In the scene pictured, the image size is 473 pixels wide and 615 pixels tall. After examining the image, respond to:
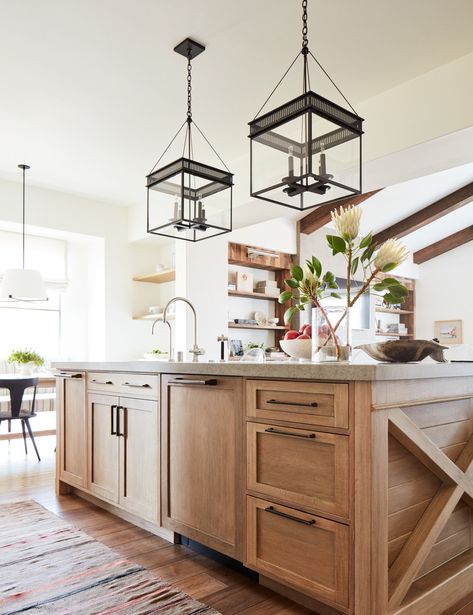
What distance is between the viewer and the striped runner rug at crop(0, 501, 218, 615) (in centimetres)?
193

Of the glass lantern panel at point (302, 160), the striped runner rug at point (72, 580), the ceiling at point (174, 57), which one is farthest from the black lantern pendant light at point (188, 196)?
the striped runner rug at point (72, 580)

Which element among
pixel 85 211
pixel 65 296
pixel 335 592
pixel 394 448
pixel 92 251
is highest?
pixel 85 211

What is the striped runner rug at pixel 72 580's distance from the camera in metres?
1.93

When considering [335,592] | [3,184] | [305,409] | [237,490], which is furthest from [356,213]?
[3,184]

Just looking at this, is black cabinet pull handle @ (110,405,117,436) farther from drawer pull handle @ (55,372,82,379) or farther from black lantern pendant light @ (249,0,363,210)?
black lantern pendant light @ (249,0,363,210)

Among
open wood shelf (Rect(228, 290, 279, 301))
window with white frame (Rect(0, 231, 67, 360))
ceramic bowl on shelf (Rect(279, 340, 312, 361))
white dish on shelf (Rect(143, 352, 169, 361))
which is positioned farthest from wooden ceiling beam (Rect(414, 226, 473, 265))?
ceramic bowl on shelf (Rect(279, 340, 312, 361))

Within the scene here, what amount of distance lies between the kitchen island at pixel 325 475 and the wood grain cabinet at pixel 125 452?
0.06 feet

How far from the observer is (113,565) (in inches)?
90.7

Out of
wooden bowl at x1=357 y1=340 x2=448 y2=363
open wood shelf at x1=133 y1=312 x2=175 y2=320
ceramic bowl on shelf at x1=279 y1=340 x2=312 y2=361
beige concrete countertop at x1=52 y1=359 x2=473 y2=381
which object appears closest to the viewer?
beige concrete countertop at x1=52 y1=359 x2=473 y2=381

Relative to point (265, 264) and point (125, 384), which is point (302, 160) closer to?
point (125, 384)

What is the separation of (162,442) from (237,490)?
22.6 inches

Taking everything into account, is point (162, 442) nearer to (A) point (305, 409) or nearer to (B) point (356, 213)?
(A) point (305, 409)

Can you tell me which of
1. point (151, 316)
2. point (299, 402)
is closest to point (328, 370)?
point (299, 402)

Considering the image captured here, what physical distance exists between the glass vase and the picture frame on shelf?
7166 mm
